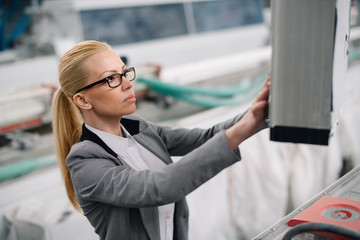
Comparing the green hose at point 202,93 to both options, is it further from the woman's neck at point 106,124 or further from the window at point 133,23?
the woman's neck at point 106,124

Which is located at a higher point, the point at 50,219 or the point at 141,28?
the point at 141,28

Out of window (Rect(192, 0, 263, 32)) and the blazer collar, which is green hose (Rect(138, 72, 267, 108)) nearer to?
window (Rect(192, 0, 263, 32))

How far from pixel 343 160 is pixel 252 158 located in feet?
3.28

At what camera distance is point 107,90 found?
76cm

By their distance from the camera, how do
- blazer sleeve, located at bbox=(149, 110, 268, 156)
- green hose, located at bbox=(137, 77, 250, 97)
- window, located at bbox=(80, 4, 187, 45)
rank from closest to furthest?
blazer sleeve, located at bbox=(149, 110, 268, 156)
green hose, located at bbox=(137, 77, 250, 97)
window, located at bbox=(80, 4, 187, 45)

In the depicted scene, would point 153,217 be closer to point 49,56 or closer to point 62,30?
point 49,56

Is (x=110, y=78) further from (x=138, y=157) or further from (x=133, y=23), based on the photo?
(x=133, y=23)

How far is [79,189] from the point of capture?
0.73 meters

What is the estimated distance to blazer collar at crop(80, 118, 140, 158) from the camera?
768 millimetres

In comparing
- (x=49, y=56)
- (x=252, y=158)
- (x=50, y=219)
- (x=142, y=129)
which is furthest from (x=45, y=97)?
(x=142, y=129)

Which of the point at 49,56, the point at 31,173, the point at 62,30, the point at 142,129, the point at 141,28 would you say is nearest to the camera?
the point at 142,129

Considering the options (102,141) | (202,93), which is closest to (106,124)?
(102,141)

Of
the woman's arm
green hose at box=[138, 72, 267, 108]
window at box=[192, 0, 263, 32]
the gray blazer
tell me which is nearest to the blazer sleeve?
the gray blazer

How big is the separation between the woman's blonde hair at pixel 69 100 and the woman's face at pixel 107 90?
14mm
